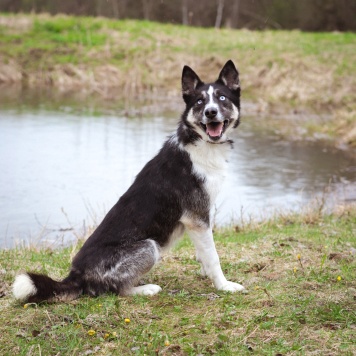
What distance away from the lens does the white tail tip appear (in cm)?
486

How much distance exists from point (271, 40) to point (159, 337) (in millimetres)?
25304

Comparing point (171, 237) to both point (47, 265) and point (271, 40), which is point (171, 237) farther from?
point (271, 40)

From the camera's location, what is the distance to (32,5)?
31906 millimetres

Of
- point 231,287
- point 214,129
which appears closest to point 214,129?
point 214,129

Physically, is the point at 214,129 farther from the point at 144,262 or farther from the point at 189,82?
the point at 144,262

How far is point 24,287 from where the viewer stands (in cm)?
486

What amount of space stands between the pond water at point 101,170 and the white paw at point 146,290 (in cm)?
297

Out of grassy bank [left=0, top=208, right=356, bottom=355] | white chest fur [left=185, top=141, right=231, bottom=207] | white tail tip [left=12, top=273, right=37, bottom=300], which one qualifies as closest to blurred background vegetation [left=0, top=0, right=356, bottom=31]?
grassy bank [left=0, top=208, right=356, bottom=355]

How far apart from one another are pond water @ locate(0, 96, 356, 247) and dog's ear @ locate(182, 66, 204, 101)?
3130mm

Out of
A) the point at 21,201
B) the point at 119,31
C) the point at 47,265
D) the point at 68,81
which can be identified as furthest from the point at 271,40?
the point at 47,265

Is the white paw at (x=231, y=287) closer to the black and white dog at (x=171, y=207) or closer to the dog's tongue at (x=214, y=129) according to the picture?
the black and white dog at (x=171, y=207)

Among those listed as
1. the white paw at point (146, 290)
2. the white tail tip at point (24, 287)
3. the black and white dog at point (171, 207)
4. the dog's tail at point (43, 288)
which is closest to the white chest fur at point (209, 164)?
the black and white dog at point (171, 207)

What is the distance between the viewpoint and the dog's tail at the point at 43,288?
488cm

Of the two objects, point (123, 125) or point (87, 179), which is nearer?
point (87, 179)
